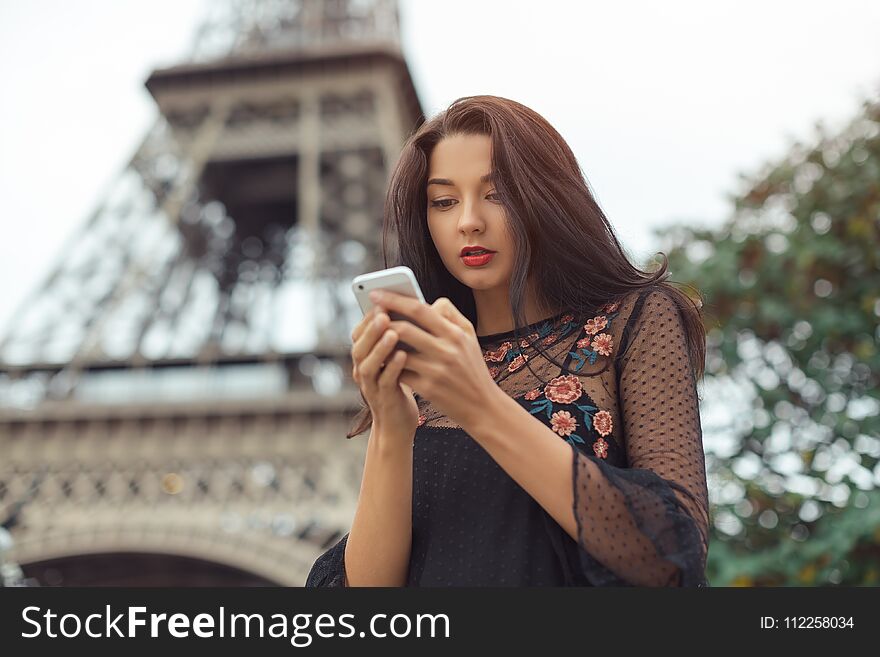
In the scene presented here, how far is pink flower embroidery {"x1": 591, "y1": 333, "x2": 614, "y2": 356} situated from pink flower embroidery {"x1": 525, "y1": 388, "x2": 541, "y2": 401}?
5.0 inches

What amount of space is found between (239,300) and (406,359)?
740 inches

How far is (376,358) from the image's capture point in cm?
147

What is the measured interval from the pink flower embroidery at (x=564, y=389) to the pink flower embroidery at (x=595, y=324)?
105mm

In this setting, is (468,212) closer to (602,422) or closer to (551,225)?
(551,225)

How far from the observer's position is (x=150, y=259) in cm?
1677

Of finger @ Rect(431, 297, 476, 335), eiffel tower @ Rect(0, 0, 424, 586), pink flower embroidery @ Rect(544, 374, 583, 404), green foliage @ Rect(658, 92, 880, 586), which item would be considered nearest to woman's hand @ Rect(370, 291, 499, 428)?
finger @ Rect(431, 297, 476, 335)

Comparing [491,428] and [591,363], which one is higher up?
[591,363]

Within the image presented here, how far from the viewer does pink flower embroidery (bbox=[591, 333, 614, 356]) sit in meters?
1.76

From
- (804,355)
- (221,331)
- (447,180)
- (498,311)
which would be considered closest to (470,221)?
(447,180)

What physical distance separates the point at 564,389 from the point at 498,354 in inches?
9.2

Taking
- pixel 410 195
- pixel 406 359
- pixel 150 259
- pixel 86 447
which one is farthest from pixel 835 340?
pixel 150 259

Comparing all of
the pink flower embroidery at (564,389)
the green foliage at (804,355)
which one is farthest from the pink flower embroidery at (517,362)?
the green foliage at (804,355)

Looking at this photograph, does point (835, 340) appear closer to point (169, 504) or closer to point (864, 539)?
point (864, 539)

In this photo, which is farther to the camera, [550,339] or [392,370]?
[550,339]
